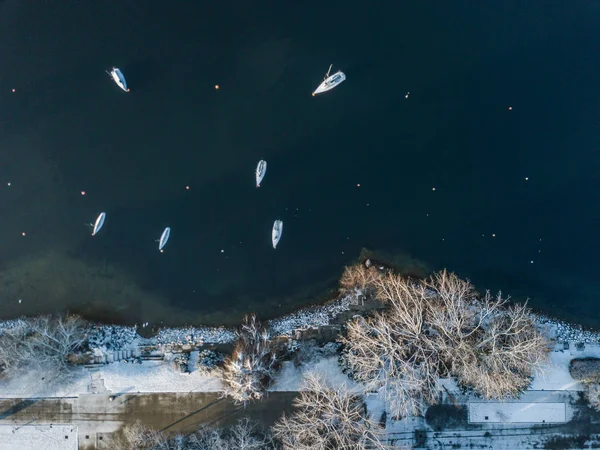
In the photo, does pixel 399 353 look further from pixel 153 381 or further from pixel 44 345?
pixel 44 345

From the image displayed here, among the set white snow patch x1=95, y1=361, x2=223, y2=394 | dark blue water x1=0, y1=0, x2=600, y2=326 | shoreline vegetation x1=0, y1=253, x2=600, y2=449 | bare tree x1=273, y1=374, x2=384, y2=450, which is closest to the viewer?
bare tree x1=273, y1=374, x2=384, y2=450

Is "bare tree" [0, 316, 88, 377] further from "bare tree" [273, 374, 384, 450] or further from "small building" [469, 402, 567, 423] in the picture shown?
"small building" [469, 402, 567, 423]

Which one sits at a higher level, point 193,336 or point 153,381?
point 193,336

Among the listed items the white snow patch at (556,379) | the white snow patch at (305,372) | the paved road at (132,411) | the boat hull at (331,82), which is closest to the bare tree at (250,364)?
the white snow patch at (305,372)

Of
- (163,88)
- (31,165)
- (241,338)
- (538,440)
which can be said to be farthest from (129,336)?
(538,440)

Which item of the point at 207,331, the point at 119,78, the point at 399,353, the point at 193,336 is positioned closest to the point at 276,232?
the point at 207,331

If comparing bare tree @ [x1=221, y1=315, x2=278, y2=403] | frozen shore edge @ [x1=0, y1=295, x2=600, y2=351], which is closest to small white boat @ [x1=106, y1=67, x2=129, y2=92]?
frozen shore edge @ [x1=0, y1=295, x2=600, y2=351]

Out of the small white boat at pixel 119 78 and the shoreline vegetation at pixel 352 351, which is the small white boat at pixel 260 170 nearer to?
the shoreline vegetation at pixel 352 351
